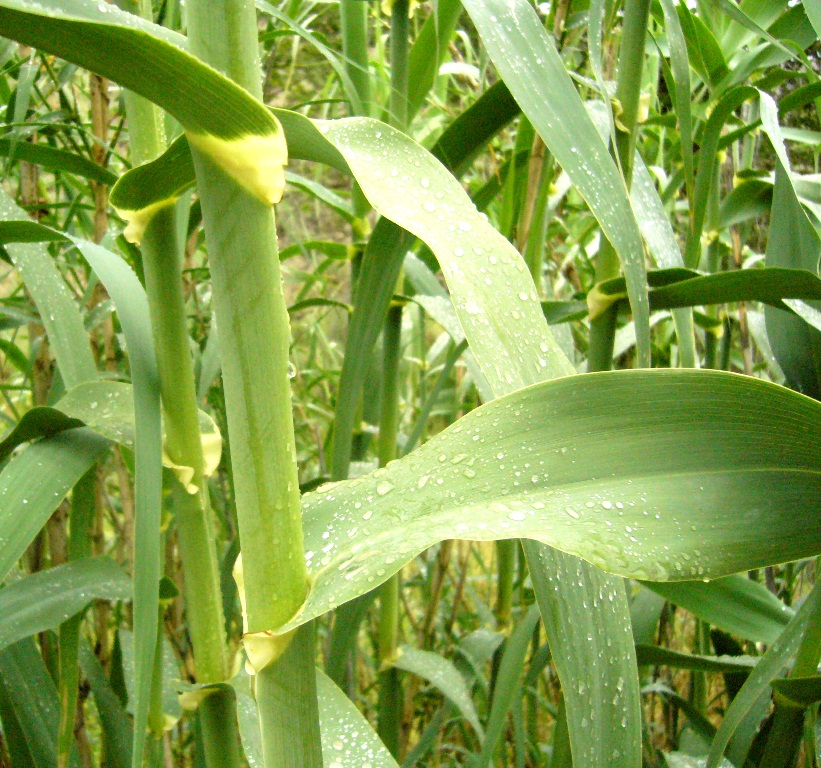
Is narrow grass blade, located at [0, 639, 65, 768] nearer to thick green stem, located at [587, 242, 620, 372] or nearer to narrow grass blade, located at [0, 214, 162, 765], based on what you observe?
narrow grass blade, located at [0, 214, 162, 765]

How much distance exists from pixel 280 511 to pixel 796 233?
0.39 m

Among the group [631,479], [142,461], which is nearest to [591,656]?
[631,479]

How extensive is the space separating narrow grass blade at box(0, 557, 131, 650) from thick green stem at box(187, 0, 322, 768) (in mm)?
250

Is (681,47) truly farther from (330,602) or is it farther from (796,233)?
(330,602)

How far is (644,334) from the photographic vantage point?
0.37 metres

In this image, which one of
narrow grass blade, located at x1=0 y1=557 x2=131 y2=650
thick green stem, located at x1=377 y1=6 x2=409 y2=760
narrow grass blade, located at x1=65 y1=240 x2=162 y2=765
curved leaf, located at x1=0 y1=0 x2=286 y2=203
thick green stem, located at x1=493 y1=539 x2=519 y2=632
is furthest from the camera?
thick green stem, located at x1=493 y1=539 x2=519 y2=632

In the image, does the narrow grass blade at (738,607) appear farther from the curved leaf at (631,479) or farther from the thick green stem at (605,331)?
the curved leaf at (631,479)

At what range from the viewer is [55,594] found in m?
0.47

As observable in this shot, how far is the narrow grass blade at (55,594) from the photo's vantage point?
0.45 metres

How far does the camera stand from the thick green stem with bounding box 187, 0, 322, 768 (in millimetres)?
234

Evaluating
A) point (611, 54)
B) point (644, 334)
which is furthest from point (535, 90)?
point (611, 54)

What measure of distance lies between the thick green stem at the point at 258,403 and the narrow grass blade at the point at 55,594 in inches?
9.8

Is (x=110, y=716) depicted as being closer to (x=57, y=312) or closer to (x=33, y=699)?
(x=33, y=699)

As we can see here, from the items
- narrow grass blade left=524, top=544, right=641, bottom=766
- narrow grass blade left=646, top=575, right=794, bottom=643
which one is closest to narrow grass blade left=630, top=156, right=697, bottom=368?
narrow grass blade left=646, top=575, right=794, bottom=643
